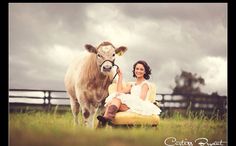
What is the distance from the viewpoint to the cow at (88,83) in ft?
20.2

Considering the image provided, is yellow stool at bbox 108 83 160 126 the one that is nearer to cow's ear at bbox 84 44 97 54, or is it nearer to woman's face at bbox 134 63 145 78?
woman's face at bbox 134 63 145 78

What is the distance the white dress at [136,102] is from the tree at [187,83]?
1.15ft

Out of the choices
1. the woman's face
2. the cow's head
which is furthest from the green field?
the cow's head

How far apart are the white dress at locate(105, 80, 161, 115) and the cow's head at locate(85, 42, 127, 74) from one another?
325mm

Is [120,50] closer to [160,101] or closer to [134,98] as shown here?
[134,98]

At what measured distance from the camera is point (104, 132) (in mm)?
6109

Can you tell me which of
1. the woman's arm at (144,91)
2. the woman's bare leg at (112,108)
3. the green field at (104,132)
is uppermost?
the woman's arm at (144,91)

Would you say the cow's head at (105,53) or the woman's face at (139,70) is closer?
the cow's head at (105,53)

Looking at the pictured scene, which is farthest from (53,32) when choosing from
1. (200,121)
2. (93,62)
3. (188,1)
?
(200,121)

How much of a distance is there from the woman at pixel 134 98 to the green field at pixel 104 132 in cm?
17

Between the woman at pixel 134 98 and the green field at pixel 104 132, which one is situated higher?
the woman at pixel 134 98

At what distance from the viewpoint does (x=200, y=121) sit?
20.4 ft

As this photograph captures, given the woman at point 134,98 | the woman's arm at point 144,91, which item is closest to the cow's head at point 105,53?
the woman at point 134,98

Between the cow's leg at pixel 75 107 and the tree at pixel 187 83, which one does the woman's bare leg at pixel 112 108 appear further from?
the tree at pixel 187 83
